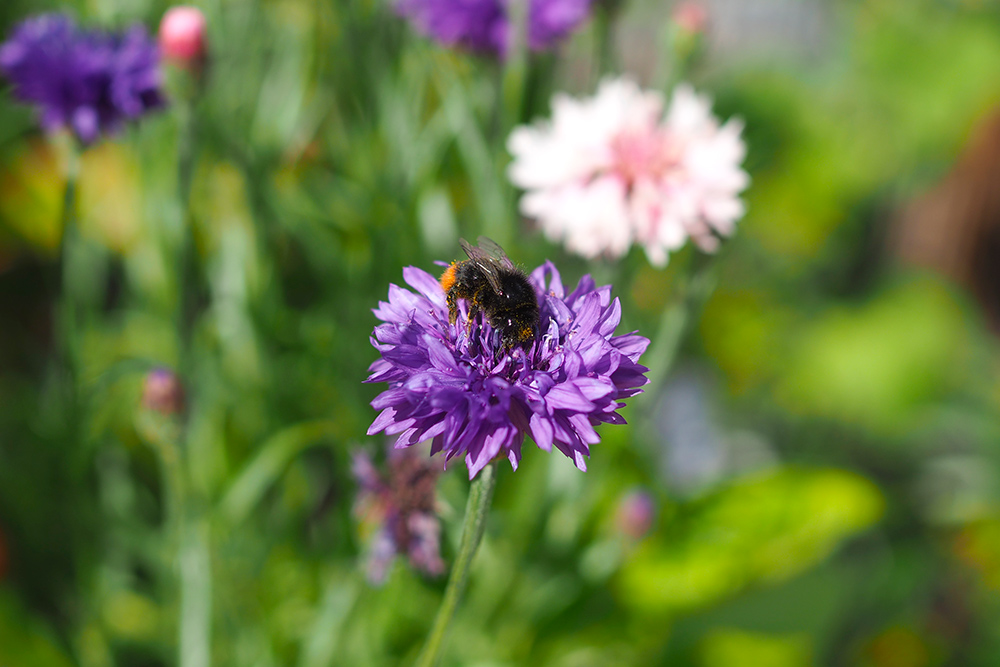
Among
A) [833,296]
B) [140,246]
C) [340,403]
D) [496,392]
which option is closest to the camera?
[496,392]

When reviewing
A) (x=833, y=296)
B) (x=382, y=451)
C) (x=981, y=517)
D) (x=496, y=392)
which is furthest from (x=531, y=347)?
(x=833, y=296)

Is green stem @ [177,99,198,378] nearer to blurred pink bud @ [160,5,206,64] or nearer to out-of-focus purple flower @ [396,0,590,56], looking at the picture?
blurred pink bud @ [160,5,206,64]

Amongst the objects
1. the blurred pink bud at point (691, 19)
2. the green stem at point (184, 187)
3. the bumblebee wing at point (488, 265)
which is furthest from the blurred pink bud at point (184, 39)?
the blurred pink bud at point (691, 19)

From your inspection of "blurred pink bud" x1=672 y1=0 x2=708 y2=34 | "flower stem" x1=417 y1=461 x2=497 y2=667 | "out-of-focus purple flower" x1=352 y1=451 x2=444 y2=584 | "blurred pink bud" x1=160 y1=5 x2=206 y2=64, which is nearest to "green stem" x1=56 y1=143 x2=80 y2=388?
"blurred pink bud" x1=160 y1=5 x2=206 y2=64

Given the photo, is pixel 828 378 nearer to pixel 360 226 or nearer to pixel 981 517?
pixel 981 517

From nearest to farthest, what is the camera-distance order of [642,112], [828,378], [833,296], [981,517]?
[642,112]
[981,517]
[828,378]
[833,296]
